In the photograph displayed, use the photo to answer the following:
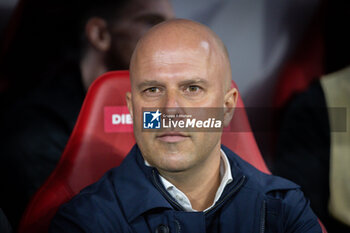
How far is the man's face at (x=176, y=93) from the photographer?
0.97 meters

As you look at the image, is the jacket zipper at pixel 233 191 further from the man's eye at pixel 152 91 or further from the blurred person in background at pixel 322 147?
the blurred person in background at pixel 322 147

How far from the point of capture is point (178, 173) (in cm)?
101

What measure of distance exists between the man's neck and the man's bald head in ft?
0.74

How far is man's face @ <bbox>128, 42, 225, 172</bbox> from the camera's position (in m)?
0.97

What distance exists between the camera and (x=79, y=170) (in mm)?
1124

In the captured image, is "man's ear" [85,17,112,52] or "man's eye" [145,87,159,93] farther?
"man's ear" [85,17,112,52]

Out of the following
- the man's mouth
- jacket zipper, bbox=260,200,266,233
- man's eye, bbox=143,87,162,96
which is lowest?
jacket zipper, bbox=260,200,266,233

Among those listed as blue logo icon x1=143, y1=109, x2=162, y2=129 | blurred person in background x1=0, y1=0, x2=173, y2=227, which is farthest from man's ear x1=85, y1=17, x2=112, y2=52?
blue logo icon x1=143, y1=109, x2=162, y2=129

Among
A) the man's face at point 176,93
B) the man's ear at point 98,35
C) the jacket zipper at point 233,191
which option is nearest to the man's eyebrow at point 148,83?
the man's face at point 176,93

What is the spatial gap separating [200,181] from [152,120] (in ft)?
0.69

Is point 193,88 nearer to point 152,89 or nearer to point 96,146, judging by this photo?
point 152,89

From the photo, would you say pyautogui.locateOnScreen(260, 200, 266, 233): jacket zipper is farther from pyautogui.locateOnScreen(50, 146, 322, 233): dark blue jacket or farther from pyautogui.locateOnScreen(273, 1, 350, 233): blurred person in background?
pyautogui.locateOnScreen(273, 1, 350, 233): blurred person in background

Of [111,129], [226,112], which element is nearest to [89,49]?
[111,129]

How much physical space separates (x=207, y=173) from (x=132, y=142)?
27 cm
